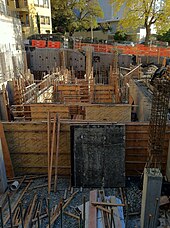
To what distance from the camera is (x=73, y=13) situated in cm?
3788

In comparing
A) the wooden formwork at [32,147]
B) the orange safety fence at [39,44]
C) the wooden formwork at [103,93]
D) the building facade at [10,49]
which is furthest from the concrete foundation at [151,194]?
the orange safety fence at [39,44]

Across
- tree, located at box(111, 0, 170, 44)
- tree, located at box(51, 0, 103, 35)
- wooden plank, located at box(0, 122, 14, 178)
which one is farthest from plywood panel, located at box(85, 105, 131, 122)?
tree, located at box(51, 0, 103, 35)

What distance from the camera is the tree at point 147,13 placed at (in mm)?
23281

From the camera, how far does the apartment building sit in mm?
32031

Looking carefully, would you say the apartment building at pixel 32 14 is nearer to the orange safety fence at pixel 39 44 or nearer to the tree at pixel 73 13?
the tree at pixel 73 13

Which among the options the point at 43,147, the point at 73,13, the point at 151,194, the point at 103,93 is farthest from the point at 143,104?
the point at 73,13

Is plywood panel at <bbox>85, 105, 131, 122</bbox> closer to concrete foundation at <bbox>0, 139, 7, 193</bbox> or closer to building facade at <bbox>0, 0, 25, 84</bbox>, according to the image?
concrete foundation at <bbox>0, 139, 7, 193</bbox>

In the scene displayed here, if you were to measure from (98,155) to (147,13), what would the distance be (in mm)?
21315

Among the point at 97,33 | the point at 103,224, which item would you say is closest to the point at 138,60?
the point at 103,224

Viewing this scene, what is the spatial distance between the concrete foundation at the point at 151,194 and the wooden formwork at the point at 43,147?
2.08 meters

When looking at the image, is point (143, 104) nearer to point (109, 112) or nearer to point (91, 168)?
point (109, 112)

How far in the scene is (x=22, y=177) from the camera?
732 centimetres

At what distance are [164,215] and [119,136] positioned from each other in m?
2.37

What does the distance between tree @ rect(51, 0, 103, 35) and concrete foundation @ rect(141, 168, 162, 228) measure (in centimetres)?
3502
